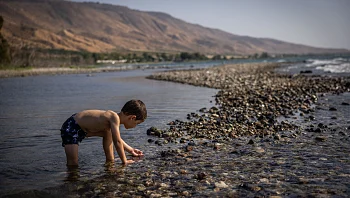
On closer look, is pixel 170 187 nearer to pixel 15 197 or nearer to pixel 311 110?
pixel 15 197

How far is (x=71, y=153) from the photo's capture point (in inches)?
260

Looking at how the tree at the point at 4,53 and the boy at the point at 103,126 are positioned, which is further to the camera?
the tree at the point at 4,53

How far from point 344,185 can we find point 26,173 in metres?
5.64

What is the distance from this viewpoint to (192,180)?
5648 mm

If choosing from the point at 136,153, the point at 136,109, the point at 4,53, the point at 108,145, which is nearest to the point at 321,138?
the point at 136,153

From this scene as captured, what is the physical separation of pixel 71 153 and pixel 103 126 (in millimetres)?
860

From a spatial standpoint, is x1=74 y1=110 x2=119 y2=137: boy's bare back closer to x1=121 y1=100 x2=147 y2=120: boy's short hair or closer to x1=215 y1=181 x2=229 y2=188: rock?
x1=121 y1=100 x2=147 y2=120: boy's short hair

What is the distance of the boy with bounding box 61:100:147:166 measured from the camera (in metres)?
6.31

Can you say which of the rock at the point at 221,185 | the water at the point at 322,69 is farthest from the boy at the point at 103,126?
the water at the point at 322,69

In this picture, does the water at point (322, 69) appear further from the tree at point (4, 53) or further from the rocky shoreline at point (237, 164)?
the tree at point (4, 53)

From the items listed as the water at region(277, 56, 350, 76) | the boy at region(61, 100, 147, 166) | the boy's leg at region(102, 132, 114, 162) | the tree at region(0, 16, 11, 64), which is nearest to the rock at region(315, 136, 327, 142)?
the boy at region(61, 100, 147, 166)

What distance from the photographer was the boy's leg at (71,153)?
6594 mm

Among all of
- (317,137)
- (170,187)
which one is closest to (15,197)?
(170,187)

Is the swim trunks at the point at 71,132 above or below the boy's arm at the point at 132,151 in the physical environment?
above
